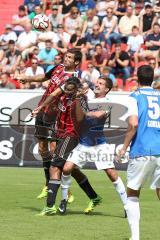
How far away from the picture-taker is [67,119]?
11.7 meters

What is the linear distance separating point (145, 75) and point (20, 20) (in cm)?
1830

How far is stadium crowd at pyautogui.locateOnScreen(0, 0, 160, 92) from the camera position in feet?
78.2

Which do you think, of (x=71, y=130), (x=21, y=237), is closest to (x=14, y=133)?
(x=71, y=130)

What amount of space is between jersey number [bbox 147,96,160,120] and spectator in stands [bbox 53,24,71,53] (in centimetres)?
1576

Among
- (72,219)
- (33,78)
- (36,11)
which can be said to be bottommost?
(72,219)

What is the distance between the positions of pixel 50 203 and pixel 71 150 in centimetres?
81

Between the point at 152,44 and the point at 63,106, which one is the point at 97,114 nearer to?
the point at 63,106

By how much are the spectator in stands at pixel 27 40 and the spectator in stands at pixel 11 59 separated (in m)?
0.28

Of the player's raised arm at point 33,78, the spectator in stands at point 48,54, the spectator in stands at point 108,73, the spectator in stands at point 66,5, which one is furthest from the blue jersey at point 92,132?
the spectator in stands at point 66,5

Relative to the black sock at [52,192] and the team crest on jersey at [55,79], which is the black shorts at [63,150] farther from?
the team crest on jersey at [55,79]

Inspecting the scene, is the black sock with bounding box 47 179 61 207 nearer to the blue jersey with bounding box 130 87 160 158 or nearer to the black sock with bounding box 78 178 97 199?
the black sock with bounding box 78 178 97 199

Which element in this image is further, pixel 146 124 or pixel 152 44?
Answer: pixel 152 44

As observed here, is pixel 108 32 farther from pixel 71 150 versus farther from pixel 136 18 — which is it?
pixel 71 150

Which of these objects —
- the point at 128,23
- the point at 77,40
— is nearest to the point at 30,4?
the point at 77,40
